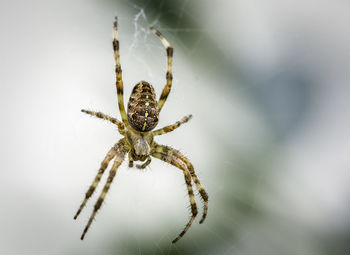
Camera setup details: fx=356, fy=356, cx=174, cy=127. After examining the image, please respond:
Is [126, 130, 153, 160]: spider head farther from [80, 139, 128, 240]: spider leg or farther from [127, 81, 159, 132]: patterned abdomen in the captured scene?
[127, 81, 159, 132]: patterned abdomen

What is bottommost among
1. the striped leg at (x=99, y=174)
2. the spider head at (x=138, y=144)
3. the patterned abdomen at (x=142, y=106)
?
the striped leg at (x=99, y=174)

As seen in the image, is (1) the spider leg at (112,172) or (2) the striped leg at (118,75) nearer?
(1) the spider leg at (112,172)

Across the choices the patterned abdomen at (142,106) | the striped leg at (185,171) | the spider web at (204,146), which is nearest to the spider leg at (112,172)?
the patterned abdomen at (142,106)

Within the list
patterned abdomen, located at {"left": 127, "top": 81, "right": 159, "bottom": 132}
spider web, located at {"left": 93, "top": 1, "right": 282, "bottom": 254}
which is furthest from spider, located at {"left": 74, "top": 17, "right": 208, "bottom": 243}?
spider web, located at {"left": 93, "top": 1, "right": 282, "bottom": 254}

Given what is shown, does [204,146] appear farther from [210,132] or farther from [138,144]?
[138,144]

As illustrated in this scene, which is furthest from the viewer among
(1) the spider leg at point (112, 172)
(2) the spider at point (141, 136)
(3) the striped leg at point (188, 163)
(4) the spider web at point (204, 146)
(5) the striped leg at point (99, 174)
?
(4) the spider web at point (204, 146)

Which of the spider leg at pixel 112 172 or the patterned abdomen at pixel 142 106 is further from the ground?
the patterned abdomen at pixel 142 106

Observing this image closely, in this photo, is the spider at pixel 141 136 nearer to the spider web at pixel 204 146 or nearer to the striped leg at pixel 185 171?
the striped leg at pixel 185 171
